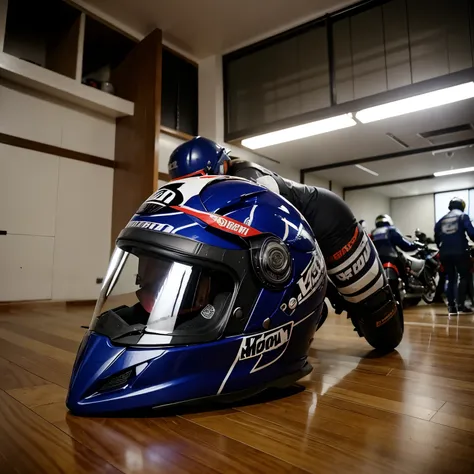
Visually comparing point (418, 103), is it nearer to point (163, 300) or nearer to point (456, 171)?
point (456, 171)

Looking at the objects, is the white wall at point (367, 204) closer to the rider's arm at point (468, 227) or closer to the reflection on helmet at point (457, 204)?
the reflection on helmet at point (457, 204)

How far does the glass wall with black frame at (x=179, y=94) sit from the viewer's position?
15.1ft

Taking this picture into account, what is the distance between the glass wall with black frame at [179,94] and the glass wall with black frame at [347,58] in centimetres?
45

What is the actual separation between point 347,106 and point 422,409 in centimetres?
355

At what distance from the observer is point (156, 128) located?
386 cm

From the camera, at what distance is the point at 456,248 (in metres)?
4.05

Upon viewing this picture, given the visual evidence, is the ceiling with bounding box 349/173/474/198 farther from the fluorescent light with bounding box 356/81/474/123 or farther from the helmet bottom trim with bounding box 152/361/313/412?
the helmet bottom trim with bounding box 152/361/313/412

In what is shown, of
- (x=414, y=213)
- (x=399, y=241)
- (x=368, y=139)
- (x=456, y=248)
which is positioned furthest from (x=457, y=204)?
(x=414, y=213)

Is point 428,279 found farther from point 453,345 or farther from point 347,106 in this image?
point 453,345

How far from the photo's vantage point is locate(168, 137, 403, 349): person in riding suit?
4.23 feet

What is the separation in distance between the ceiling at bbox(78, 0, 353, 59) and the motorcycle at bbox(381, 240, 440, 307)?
281cm

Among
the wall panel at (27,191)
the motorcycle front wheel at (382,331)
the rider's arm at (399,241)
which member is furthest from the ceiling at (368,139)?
the motorcycle front wheel at (382,331)

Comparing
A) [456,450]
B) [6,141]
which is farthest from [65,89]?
[456,450]

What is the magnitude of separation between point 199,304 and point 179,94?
442cm
